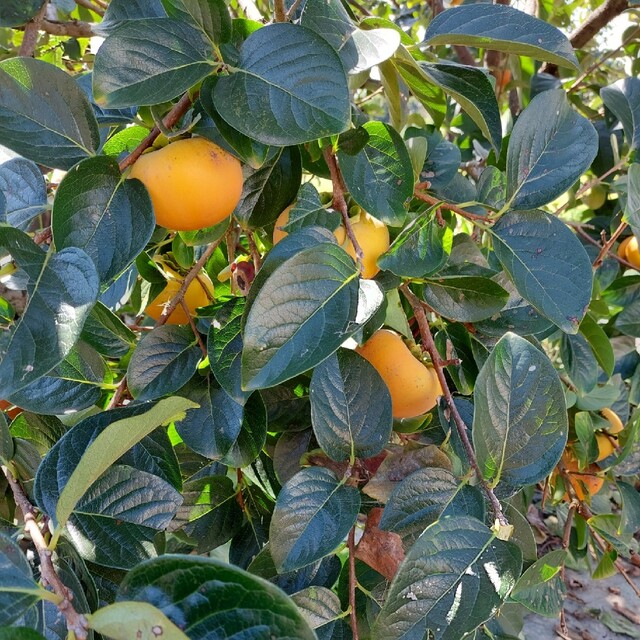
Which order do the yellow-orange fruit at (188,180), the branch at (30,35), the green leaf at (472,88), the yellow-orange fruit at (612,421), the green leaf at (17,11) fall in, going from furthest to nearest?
the yellow-orange fruit at (612,421) < the branch at (30,35) < the green leaf at (17,11) < the green leaf at (472,88) < the yellow-orange fruit at (188,180)

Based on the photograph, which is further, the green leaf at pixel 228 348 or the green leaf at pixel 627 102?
the green leaf at pixel 627 102

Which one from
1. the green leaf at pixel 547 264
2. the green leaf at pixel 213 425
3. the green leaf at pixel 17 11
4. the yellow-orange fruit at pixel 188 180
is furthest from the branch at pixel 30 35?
the green leaf at pixel 547 264

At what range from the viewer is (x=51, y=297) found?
48 centimetres

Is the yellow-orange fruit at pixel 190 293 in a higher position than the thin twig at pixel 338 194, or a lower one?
lower

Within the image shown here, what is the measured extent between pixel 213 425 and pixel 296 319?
0.18 m

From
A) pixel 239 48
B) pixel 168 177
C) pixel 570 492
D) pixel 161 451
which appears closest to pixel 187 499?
pixel 161 451

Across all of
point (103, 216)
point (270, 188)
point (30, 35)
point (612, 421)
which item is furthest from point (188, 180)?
point (612, 421)

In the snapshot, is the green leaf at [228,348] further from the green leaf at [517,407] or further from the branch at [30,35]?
the branch at [30,35]

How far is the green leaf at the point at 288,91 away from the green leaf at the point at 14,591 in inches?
13.2

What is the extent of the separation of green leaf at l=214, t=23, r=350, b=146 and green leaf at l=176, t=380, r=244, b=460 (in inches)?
10.1

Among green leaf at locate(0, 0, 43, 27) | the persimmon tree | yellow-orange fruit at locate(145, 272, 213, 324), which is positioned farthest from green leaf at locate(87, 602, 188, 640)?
green leaf at locate(0, 0, 43, 27)

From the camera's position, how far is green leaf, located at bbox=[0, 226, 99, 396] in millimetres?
454

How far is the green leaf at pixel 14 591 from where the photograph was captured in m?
0.39

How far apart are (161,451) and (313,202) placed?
11.1 inches
